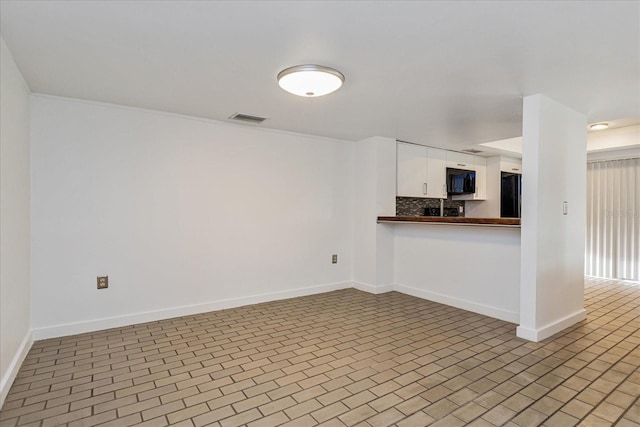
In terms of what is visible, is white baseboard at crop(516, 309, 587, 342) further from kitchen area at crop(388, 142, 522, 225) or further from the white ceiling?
kitchen area at crop(388, 142, 522, 225)

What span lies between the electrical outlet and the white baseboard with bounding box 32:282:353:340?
297mm

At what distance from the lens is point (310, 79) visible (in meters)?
2.36

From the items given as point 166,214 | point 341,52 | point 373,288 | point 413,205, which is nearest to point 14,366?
point 166,214

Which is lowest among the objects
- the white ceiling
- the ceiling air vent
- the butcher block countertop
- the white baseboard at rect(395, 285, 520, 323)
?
the white baseboard at rect(395, 285, 520, 323)

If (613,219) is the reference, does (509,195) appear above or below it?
above

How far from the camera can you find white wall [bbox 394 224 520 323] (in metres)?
3.45

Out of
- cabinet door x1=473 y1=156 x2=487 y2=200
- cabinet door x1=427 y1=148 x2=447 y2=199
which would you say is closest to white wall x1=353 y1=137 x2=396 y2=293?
cabinet door x1=427 y1=148 x2=447 y2=199

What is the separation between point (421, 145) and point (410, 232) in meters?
1.41

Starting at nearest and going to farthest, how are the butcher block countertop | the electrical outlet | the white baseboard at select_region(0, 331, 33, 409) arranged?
the white baseboard at select_region(0, 331, 33, 409) < the butcher block countertop < the electrical outlet

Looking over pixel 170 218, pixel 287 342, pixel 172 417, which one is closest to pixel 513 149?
pixel 287 342

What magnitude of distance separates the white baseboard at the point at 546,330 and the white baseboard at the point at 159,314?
2.33 meters

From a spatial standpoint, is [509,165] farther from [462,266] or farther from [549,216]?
[549,216]

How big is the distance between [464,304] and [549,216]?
1369mm

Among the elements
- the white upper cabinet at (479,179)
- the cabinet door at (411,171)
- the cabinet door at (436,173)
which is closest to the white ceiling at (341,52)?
the cabinet door at (411,171)
